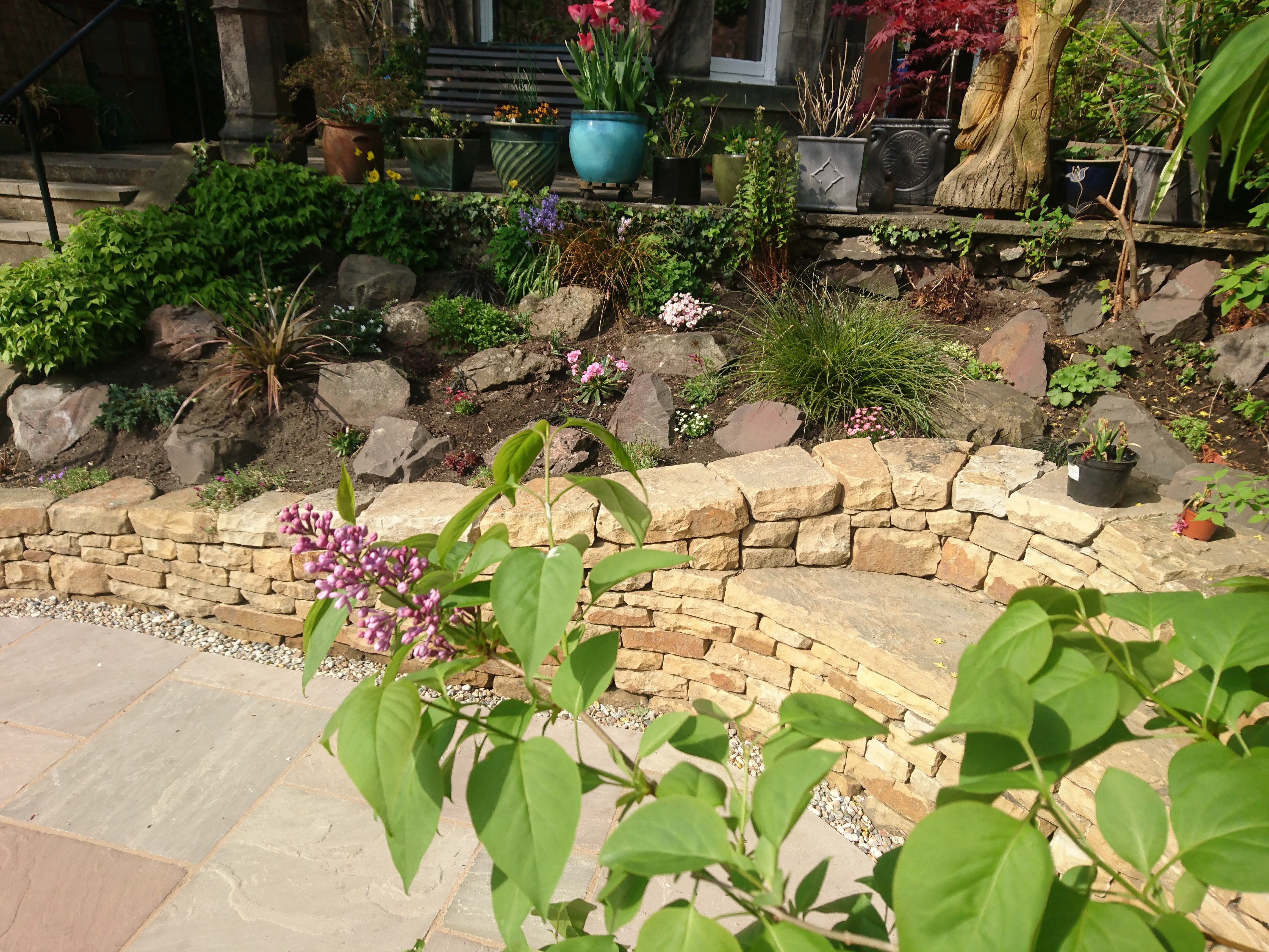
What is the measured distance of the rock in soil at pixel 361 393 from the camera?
3.89 m

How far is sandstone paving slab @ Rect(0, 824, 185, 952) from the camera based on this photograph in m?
2.10

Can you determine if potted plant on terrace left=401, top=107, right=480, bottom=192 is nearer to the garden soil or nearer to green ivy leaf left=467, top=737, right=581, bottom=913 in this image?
the garden soil

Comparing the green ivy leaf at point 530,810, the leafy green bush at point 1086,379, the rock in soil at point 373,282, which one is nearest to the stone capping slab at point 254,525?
the rock in soil at point 373,282

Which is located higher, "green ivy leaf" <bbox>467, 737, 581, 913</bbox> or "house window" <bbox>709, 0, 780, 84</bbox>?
"house window" <bbox>709, 0, 780, 84</bbox>

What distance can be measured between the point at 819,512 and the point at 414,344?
7.90 ft

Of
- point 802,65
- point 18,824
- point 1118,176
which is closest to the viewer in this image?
point 18,824

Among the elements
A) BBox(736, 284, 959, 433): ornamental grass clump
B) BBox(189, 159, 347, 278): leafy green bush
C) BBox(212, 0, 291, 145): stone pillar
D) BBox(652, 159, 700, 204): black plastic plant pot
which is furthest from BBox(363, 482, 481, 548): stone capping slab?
BBox(212, 0, 291, 145): stone pillar

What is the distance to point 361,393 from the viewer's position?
3.92 meters

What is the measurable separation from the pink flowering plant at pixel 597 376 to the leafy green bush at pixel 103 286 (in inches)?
73.4

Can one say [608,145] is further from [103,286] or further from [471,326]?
[103,286]

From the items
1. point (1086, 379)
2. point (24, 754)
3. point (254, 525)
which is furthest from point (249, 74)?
point (1086, 379)

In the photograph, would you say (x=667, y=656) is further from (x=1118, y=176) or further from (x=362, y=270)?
(x=1118, y=176)

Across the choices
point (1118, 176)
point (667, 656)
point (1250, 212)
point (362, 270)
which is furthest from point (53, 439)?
point (1250, 212)

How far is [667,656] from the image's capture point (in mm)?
3121
